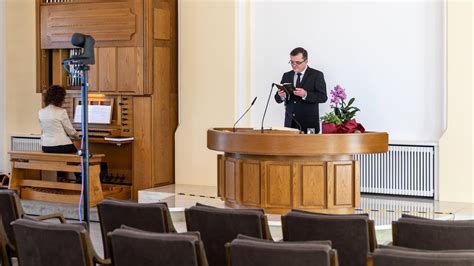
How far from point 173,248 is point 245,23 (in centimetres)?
668

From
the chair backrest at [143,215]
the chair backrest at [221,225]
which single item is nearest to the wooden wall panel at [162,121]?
the chair backrest at [143,215]

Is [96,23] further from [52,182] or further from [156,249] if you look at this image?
[156,249]

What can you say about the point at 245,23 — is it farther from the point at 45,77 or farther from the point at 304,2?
the point at 45,77

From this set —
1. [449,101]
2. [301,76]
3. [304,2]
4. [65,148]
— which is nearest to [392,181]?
[449,101]

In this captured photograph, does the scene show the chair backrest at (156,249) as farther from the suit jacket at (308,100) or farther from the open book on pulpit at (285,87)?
the suit jacket at (308,100)

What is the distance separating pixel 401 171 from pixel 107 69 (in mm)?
4079

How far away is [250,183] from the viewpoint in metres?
7.15

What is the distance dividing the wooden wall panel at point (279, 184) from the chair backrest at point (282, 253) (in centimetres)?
333

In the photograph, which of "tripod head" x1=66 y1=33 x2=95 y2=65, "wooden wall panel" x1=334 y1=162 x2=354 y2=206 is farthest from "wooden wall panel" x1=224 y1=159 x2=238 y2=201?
"tripod head" x1=66 y1=33 x2=95 y2=65

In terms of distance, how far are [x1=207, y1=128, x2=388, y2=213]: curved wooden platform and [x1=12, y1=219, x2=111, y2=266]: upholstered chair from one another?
2.82 metres

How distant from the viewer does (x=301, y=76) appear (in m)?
8.72

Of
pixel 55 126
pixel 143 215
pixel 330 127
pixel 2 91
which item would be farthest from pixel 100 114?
pixel 143 215

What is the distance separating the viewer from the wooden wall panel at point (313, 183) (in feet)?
22.8

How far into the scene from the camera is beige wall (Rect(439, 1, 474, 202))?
8.66 m
